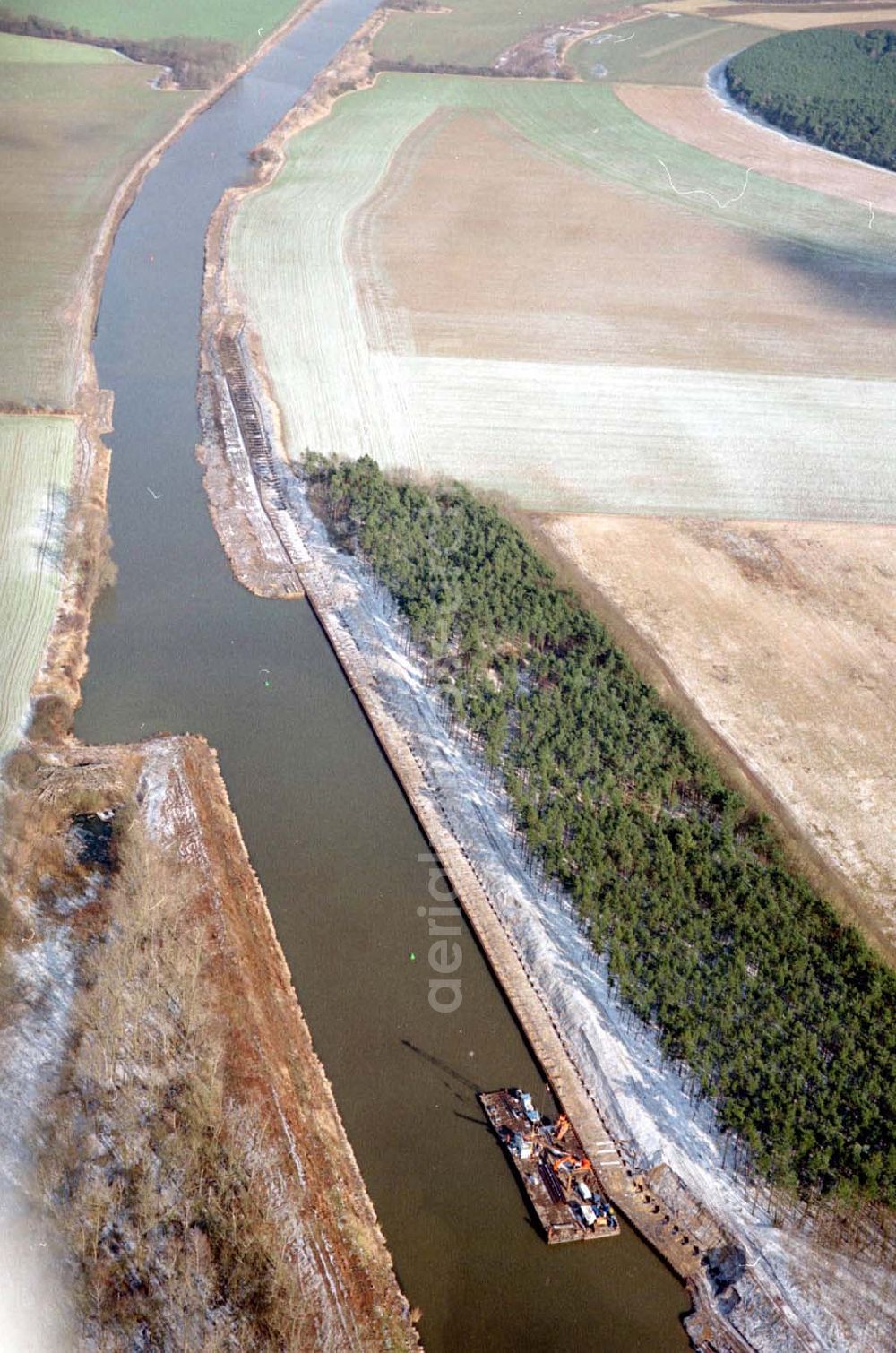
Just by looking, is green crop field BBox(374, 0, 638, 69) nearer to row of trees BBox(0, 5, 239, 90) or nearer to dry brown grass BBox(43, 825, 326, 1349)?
row of trees BBox(0, 5, 239, 90)

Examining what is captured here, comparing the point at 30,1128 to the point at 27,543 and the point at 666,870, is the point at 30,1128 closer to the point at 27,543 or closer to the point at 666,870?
the point at 666,870

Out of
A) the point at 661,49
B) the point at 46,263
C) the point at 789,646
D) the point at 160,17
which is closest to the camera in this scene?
the point at 789,646

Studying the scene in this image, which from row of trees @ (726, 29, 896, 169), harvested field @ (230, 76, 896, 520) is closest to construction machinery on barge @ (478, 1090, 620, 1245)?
harvested field @ (230, 76, 896, 520)

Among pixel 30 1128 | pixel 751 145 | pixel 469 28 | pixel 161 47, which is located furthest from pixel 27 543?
pixel 469 28

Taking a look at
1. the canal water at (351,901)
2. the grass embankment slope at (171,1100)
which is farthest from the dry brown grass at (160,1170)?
the canal water at (351,901)

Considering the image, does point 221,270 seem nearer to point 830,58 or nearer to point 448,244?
point 448,244

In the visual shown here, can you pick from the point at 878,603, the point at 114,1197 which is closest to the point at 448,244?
the point at 878,603
